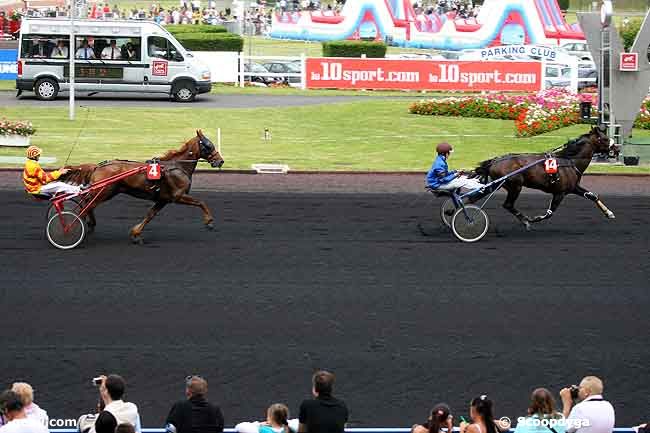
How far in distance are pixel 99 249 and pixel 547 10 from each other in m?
37.6

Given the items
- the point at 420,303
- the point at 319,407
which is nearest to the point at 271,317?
the point at 420,303

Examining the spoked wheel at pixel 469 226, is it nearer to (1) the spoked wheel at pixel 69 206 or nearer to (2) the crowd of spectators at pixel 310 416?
(1) the spoked wheel at pixel 69 206

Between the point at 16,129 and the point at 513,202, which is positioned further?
the point at 16,129

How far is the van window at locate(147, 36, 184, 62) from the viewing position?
3228 centimetres

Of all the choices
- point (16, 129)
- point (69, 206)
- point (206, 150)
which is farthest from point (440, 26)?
point (69, 206)

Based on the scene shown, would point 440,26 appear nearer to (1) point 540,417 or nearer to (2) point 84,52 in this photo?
(2) point 84,52

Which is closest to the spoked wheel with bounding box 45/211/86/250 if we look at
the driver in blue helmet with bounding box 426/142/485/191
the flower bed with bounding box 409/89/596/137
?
the driver in blue helmet with bounding box 426/142/485/191

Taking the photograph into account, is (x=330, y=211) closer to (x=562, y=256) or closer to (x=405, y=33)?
(x=562, y=256)

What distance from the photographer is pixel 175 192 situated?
600 inches

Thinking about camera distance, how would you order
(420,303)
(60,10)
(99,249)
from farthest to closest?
(60,10), (99,249), (420,303)

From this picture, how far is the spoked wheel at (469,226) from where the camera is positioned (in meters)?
15.8

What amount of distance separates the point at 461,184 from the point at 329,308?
364 cm

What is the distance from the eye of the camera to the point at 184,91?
32812 millimetres

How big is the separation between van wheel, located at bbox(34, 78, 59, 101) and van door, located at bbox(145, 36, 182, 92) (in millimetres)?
2579
